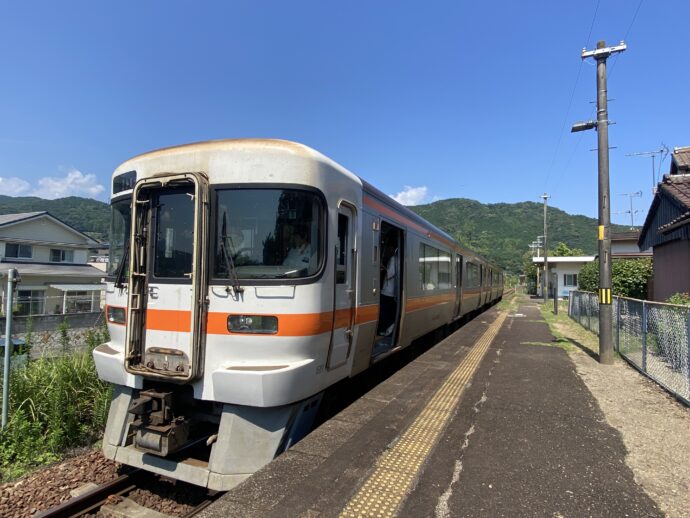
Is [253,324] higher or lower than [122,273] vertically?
lower

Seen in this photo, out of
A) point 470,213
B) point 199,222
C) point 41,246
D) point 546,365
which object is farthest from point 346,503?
point 470,213

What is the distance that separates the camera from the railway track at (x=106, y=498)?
3500 millimetres

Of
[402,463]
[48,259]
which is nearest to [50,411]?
[402,463]

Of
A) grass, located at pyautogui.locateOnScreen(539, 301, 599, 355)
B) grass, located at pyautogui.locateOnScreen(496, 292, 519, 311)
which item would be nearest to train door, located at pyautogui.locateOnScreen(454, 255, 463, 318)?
grass, located at pyautogui.locateOnScreen(539, 301, 599, 355)

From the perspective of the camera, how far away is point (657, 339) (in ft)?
23.8

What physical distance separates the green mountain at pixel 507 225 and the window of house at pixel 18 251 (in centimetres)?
6016

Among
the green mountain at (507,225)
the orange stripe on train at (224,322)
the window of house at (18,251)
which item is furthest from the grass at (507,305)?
the green mountain at (507,225)

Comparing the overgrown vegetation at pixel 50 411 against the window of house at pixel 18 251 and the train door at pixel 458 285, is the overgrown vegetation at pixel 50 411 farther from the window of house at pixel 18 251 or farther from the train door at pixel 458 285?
the window of house at pixel 18 251

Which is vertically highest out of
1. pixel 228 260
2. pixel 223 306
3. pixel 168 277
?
pixel 228 260

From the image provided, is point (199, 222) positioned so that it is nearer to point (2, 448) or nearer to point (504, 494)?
point (504, 494)

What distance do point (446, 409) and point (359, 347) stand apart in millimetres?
1240

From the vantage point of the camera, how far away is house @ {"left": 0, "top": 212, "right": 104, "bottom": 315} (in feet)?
90.7

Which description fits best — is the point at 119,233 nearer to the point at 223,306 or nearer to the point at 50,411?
the point at 223,306

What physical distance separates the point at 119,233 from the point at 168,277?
0.99 m
